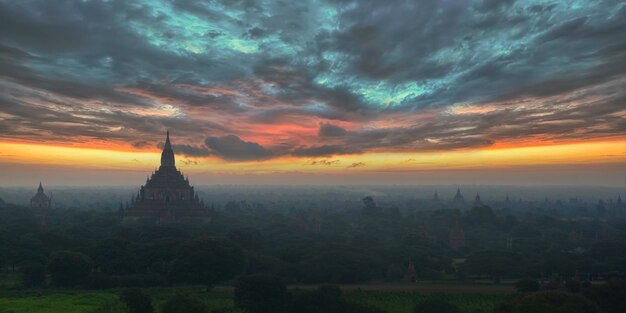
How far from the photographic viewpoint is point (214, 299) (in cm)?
4106

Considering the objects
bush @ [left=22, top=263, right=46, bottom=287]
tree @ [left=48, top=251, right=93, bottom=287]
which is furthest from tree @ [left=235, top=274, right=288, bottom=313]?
bush @ [left=22, top=263, right=46, bottom=287]

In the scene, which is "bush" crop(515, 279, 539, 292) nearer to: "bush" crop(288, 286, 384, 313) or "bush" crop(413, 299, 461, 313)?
"bush" crop(413, 299, 461, 313)

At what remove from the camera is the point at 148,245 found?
175 feet

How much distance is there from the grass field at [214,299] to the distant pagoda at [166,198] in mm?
48563

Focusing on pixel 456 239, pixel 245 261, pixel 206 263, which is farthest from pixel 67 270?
pixel 456 239

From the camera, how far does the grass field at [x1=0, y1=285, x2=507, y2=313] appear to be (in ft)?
107

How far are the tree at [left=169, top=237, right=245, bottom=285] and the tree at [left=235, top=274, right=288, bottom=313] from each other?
9.47m

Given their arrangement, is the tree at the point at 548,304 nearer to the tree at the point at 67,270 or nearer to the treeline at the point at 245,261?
the treeline at the point at 245,261

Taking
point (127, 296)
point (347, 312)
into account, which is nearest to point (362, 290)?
point (347, 312)

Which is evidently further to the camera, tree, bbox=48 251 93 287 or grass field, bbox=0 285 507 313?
tree, bbox=48 251 93 287

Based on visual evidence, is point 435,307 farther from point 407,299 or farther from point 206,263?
point 206,263

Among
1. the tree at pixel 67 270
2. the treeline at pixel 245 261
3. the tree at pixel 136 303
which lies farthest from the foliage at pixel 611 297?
the tree at pixel 67 270

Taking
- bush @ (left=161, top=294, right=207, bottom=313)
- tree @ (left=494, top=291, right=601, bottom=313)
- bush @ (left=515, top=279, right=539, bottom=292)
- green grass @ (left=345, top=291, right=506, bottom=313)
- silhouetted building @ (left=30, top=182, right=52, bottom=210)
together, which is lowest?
green grass @ (left=345, top=291, right=506, bottom=313)

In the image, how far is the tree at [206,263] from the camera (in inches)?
1806
